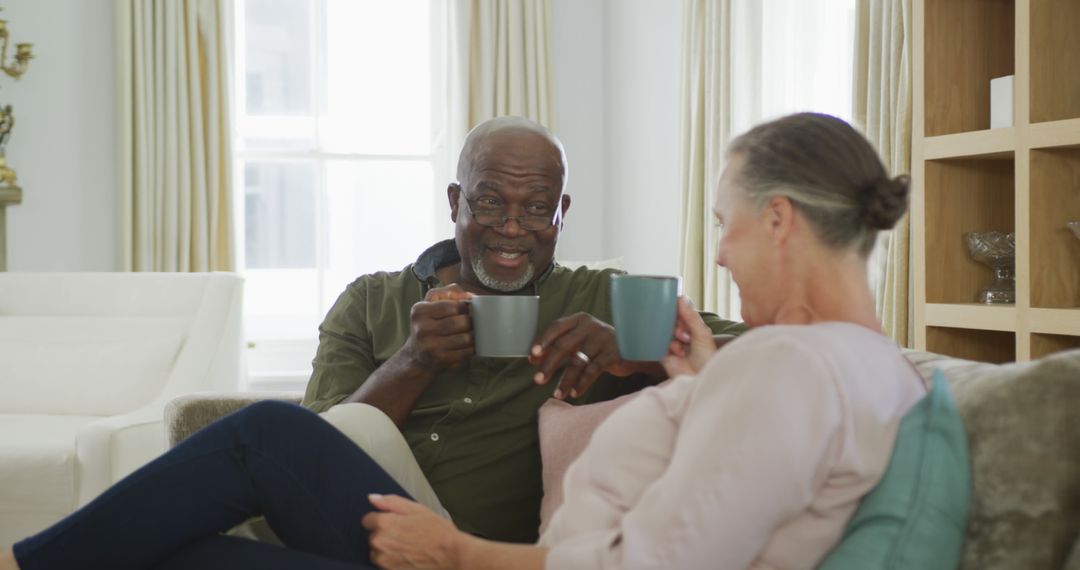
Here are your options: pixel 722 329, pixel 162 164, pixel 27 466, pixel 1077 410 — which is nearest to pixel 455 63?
pixel 162 164

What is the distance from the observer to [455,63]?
16.0ft

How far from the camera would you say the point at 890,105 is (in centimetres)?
275

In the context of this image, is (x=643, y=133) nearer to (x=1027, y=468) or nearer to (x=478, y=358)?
(x=478, y=358)

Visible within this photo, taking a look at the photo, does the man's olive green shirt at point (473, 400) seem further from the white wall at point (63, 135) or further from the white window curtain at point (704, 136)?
the white wall at point (63, 135)

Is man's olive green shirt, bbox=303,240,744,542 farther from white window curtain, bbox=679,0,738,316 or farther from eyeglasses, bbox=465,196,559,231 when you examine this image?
white window curtain, bbox=679,0,738,316

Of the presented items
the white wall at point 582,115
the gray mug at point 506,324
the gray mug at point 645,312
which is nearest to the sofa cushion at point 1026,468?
the gray mug at point 645,312

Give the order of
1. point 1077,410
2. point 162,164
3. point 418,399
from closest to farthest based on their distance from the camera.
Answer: point 1077,410, point 418,399, point 162,164

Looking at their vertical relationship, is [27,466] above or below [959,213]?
below

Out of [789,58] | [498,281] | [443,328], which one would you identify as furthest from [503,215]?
[789,58]

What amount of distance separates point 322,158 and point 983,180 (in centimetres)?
323

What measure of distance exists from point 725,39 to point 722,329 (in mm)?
2034

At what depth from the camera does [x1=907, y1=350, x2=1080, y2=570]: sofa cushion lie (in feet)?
3.02

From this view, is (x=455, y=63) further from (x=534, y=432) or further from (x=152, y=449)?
(x=534, y=432)

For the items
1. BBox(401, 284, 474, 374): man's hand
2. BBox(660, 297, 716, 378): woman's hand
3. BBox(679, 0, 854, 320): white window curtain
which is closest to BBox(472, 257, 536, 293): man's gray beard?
BBox(401, 284, 474, 374): man's hand
